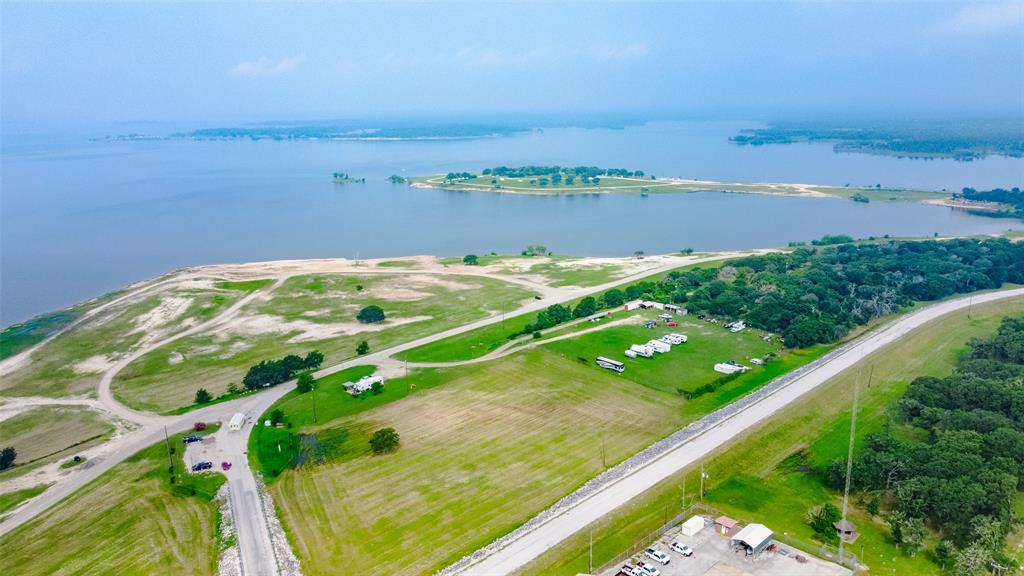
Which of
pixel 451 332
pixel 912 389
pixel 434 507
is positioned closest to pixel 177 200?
pixel 451 332

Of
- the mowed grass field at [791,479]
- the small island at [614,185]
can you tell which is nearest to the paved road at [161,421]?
the mowed grass field at [791,479]

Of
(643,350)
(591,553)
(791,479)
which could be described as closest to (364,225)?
(643,350)

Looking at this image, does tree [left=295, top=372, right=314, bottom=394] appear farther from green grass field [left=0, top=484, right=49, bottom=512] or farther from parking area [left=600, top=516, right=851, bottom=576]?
parking area [left=600, top=516, right=851, bottom=576]

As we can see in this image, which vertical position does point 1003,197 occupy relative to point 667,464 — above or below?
above

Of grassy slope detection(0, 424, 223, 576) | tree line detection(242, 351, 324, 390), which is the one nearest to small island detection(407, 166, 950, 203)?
tree line detection(242, 351, 324, 390)

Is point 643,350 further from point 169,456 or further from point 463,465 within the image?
point 169,456

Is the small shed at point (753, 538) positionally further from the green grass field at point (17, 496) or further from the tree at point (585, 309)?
the green grass field at point (17, 496)

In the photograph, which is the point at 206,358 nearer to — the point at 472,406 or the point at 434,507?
the point at 472,406
